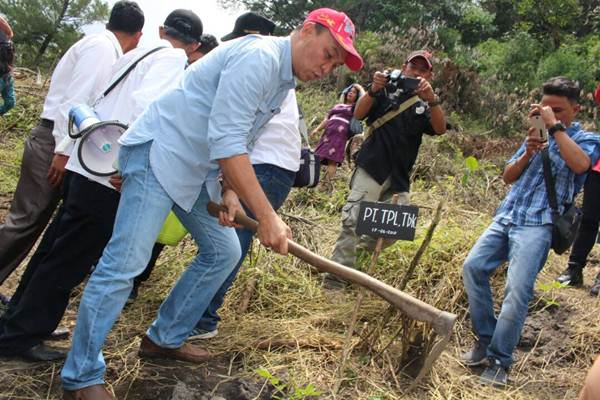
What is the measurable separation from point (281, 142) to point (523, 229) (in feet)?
4.75

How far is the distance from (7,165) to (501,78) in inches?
387

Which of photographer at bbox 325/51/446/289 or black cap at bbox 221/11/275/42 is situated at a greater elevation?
black cap at bbox 221/11/275/42

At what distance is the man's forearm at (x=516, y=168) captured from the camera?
3.42 metres

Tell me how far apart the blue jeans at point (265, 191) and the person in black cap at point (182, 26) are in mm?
972

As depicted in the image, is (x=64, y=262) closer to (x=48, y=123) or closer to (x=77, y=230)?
(x=77, y=230)

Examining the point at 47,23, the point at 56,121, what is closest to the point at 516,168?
the point at 56,121

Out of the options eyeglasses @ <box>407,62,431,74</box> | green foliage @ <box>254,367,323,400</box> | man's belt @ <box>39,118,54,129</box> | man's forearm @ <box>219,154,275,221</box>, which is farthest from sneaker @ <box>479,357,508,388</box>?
man's belt @ <box>39,118,54,129</box>

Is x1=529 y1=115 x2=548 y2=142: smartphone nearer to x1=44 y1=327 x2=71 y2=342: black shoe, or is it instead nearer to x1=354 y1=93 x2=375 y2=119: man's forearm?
x1=354 y1=93 x2=375 y2=119: man's forearm

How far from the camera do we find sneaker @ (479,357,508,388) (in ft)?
10.6

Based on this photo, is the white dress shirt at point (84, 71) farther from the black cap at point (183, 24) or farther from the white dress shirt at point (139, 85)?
the black cap at point (183, 24)

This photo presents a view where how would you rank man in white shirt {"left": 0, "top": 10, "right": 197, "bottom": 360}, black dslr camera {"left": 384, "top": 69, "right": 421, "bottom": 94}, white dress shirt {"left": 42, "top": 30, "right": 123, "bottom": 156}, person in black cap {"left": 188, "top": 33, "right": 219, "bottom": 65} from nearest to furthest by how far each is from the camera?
1. man in white shirt {"left": 0, "top": 10, "right": 197, "bottom": 360}
2. white dress shirt {"left": 42, "top": 30, "right": 123, "bottom": 156}
3. person in black cap {"left": 188, "top": 33, "right": 219, "bottom": 65}
4. black dslr camera {"left": 384, "top": 69, "right": 421, "bottom": 94}

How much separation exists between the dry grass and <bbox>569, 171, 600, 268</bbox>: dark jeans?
0.31 meters

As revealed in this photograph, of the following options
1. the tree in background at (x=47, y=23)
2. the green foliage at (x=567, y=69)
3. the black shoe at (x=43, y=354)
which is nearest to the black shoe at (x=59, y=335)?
the black shoe at (x=43, y=354)

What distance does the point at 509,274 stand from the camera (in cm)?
328
